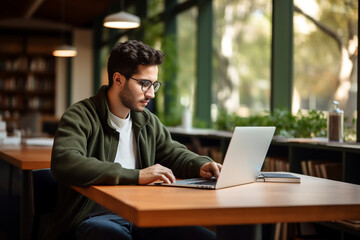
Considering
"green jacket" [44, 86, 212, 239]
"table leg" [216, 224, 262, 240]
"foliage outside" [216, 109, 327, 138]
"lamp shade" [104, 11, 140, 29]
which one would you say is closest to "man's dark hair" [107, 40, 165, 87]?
"green jacket" [44, 86, 212, 239]

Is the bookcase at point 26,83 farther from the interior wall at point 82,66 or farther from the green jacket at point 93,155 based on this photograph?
the green jacket at point 93,155

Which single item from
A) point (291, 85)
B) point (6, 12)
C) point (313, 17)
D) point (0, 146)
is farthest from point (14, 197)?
point (6, 12)

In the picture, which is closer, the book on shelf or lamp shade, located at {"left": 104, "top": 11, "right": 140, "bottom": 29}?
the book on shelf

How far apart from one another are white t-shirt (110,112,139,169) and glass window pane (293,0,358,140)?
6.54ft

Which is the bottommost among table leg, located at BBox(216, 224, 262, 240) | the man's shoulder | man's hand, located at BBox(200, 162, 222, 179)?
table leg, located at BBox(216, 224, 262, 240)

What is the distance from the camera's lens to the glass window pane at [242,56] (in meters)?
6.68

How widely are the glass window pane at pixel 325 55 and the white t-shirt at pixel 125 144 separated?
6.54 feet

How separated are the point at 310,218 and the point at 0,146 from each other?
10.4 ft

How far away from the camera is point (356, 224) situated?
9.04 feet

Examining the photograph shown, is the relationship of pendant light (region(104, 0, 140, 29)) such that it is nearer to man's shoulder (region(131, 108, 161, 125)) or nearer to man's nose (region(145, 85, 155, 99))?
man's shoulder (region(131, 108, 161, 125))

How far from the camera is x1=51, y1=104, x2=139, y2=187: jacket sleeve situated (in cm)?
191

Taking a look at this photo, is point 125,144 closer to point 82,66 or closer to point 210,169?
point 210,169

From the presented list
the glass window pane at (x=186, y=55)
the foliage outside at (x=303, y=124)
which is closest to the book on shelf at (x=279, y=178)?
the foliage outside at (x=303, y=124)

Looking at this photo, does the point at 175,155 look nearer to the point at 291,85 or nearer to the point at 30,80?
the point at 291,85
